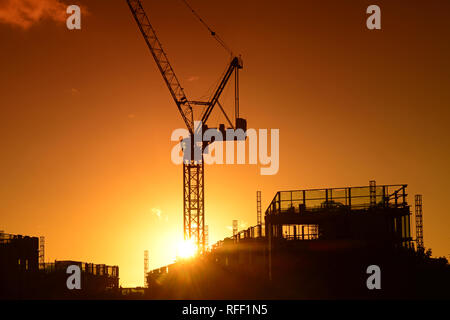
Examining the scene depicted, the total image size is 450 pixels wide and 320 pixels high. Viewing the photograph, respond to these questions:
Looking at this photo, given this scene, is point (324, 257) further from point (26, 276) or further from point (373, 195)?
point (26, 276)

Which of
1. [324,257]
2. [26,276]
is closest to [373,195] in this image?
[324,257]

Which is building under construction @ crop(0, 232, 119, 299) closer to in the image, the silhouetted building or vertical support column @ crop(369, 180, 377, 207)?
the silhouetted building

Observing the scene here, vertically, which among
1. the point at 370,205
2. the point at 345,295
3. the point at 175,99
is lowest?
the point at 345,295

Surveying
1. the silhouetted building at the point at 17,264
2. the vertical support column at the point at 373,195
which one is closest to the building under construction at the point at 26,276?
the silhouetted building at the point at 17,264

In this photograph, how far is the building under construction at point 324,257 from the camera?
125 ft

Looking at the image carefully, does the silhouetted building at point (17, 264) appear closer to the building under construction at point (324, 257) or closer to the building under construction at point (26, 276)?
the building under construction at point (26, 276)

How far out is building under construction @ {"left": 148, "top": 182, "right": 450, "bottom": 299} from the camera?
38031 millimetres

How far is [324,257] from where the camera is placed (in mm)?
40781

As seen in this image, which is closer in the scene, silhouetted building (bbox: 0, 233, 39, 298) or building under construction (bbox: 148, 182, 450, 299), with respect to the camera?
building under construction (bbox: 148, 182, 450, 299)

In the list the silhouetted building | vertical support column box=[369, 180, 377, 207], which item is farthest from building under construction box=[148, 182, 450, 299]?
the silhouetted building
